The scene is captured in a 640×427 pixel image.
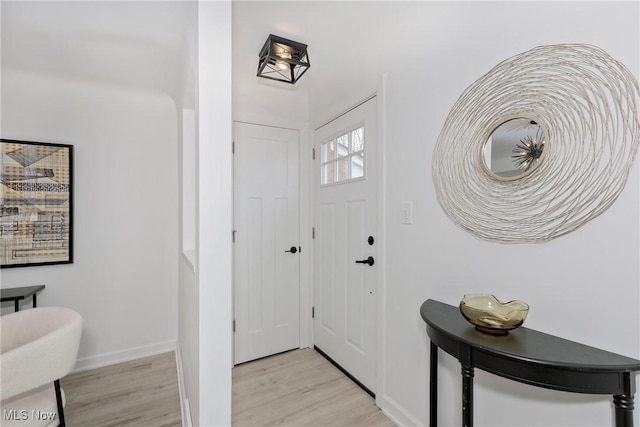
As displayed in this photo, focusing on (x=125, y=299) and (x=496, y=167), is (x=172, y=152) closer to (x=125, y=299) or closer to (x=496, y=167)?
(x=125, y=299)

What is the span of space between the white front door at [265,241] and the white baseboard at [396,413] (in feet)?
3.55

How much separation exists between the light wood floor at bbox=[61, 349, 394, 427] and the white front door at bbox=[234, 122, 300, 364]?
24 centimetres

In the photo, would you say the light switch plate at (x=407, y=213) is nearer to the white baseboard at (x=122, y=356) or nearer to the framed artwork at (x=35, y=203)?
the white baseboard at (x=122, y=356)

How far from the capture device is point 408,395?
5.67 ft

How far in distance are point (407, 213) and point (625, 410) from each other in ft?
3.65

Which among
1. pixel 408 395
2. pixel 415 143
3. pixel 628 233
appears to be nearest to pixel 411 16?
pixel 415 143

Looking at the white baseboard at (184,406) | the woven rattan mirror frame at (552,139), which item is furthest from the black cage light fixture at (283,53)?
the white baseboard at (184,406)

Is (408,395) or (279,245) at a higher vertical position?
(279,245)

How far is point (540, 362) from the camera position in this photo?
90 centimetres

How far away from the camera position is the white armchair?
1.04 meters

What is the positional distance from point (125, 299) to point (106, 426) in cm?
106

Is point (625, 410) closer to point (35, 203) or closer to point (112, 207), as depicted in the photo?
point (112, 207)

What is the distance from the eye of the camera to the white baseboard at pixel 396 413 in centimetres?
170

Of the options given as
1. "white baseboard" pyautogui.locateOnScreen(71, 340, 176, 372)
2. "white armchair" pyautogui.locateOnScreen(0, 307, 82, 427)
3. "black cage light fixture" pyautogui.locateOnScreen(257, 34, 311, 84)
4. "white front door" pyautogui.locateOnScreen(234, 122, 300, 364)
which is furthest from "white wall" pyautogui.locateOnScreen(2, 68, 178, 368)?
"black cage light fixture" pyautogui.locateOnScreen(257, 34, 311, 84)
